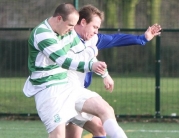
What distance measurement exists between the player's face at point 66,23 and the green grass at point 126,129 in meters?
3.37

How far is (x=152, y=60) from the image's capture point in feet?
39.0

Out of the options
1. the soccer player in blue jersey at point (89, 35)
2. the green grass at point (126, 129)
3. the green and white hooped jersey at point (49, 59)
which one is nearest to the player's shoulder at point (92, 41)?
the soccer player in blue jersey at point (89, 35)

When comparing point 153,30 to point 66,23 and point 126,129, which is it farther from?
point 126,129

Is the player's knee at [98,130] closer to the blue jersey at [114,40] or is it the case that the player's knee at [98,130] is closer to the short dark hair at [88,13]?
the blue jersey at [114,40]

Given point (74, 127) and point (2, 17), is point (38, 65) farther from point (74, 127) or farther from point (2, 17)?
point (2, 17)

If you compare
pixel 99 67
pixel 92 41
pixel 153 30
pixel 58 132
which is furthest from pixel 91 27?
pixel 58 132

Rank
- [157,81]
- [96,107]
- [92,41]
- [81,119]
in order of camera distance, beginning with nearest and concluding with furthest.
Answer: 1. [96,107]
2. [81,119]
3. [92,41]
4. [157,81]

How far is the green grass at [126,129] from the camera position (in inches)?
381

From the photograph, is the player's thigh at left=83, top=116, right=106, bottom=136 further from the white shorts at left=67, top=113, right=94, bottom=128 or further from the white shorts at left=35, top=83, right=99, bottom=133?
the white shorts at left=35, top=83, right=99, bottom=133

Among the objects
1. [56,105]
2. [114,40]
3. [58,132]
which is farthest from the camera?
[114,40]

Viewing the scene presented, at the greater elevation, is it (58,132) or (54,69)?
(54,69)

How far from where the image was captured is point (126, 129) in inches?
413

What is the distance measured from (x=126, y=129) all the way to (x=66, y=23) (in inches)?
174

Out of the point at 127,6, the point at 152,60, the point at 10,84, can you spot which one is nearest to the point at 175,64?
the point at 152,60
